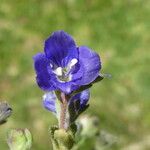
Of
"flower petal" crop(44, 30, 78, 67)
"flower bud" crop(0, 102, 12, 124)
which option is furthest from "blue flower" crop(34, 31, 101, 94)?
"flower bud" crop(0, 102, 12, 124)

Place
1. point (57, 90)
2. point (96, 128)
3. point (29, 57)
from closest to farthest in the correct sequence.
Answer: point (57, 90)
point (96, 128)
point (29, 57)

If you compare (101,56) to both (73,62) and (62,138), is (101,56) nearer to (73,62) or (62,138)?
(73,62)

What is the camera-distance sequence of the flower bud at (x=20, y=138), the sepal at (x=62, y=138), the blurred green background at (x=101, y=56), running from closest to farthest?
the sepal at (x=62, y=138), the flower bud at (x=20, y=138), the blurred green background at (x=101, y=56)

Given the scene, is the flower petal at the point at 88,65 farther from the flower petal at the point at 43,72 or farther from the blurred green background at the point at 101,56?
the blurred green background at the point at 101,56

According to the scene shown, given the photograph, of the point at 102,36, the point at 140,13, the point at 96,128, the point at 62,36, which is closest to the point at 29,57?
the point at 102,36

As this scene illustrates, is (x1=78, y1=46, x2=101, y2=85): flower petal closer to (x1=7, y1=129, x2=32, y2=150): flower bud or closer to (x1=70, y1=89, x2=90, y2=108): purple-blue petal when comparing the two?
(x1=70, y1=89, x2=90, y2=108): purple-blue petal

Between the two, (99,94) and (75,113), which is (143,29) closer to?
(99,94)

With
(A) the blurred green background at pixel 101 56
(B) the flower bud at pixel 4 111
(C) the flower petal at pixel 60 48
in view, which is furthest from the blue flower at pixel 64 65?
(A) the blurred green background at pixel 101 56
